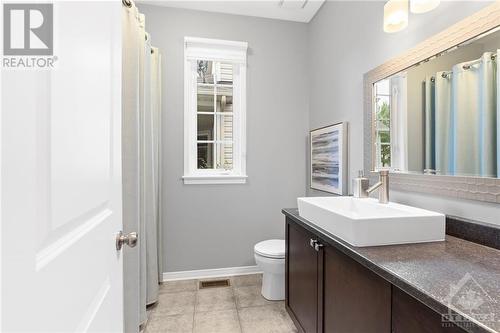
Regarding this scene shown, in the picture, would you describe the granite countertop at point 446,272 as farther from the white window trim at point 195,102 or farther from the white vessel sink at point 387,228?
the white window trim at point 195,102

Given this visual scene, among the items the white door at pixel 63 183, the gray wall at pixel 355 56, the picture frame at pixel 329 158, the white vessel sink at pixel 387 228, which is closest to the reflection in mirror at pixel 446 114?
the gray wall at pixel 355 56

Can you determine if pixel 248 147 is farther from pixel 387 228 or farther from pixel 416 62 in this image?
pixel 387 228

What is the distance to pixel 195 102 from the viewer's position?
2.63 meters

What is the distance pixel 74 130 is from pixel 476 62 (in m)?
1.48

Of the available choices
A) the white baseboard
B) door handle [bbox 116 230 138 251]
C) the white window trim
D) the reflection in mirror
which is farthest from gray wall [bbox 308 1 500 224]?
door handle [bbox 116 230 138 251]

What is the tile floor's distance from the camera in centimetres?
181

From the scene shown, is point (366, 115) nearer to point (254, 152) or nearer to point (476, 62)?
point (476, 62)

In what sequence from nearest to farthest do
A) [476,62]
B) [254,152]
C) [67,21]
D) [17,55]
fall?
[17,55]
[67,21]
[476,62]
[254,152]

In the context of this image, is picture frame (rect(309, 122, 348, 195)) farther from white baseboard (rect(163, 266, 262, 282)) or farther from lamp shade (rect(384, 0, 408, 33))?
white baseboard (rect(163, 266, 262, 282))

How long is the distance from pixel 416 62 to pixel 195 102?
1.88 m

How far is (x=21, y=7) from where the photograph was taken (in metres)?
0.42

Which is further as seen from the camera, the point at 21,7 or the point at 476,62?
the point at 476,62

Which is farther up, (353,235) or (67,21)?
(67,21)

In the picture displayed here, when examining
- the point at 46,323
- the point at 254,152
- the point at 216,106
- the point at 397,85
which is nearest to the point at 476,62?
the point at 397,85
